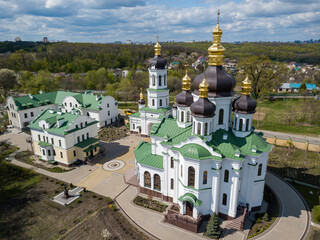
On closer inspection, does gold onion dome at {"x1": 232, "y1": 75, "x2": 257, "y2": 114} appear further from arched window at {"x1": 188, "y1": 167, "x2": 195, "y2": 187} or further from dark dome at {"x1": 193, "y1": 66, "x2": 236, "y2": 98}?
arched window at {"x1": 188, "y1": 167, "x2": 195, "y2": 187}

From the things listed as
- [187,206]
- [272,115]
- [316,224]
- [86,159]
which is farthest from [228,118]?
[272,115]

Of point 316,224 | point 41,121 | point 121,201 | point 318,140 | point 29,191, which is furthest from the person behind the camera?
point 318,140

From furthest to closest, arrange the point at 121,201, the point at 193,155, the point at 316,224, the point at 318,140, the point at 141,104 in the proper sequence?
the point at 141,104 < the point at 318,140 < the point at 121,201 < the point at 316,224 < the point at 193,155

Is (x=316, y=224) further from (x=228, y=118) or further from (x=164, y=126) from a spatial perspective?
(x=164, y=126)

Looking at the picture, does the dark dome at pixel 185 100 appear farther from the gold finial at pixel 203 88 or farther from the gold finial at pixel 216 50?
the gold finial at pixel 203 88

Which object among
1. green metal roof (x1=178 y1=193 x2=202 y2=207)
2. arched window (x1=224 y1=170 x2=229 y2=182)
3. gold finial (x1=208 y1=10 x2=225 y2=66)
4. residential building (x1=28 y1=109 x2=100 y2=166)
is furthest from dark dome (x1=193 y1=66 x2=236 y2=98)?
residential building (x1=28 y1=109 x2=100 y2=166)

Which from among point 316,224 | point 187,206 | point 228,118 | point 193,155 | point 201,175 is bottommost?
point 316,224

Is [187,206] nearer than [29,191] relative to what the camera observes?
Yes

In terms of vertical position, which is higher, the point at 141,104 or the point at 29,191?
the point at 141,104
